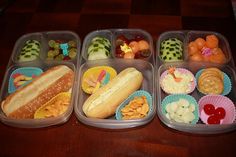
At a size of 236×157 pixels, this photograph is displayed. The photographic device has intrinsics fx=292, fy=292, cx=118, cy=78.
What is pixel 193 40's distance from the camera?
1191 mm

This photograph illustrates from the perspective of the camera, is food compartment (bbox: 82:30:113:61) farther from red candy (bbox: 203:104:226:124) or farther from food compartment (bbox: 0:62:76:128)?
red candy (bbox: 203:104:226:124)

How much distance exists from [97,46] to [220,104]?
507mm

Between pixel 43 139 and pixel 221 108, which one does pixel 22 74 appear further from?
pixel 221 108

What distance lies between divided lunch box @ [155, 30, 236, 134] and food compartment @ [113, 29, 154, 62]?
0.13 feet

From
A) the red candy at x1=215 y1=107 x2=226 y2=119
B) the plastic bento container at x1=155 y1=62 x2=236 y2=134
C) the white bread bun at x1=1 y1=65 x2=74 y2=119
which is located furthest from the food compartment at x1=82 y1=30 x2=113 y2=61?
the red candy at x1=215 y1=107 x2=226 y2=119

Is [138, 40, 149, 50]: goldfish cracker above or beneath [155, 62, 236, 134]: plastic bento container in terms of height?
above

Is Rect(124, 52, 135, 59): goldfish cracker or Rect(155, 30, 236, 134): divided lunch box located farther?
Rect(124, 52, 135, 59): goldfish cracker

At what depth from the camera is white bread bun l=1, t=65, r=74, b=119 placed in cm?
99

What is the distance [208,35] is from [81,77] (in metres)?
0.54

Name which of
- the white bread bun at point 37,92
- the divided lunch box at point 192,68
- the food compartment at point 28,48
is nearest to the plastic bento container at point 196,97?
the divided lunch box at point 192,68

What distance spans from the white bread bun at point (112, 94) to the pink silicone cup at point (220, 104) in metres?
0.23

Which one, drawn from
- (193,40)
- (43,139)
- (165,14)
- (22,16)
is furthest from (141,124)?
(22,16)

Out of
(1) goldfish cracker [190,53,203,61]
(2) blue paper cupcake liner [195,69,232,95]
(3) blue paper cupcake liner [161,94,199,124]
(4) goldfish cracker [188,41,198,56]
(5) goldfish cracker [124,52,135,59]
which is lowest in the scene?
(3) blue paper cupcake liner [161,94,199,124]

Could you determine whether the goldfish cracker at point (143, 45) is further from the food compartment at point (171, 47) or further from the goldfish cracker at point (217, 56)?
the goldfish cracker at point (217, 56)
